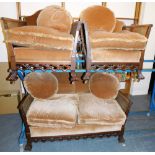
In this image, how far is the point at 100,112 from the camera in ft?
5.33

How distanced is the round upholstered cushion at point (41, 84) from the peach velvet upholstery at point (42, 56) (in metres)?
0.52

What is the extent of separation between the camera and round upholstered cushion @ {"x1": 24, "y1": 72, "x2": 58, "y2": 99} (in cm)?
173

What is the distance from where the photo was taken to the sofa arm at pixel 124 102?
5.26 ft

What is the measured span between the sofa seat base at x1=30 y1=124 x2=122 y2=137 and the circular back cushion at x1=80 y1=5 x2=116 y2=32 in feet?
3.46

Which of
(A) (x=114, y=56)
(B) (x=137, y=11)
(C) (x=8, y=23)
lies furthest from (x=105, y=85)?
(B) (x=137, y=11)

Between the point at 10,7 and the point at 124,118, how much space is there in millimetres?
2063

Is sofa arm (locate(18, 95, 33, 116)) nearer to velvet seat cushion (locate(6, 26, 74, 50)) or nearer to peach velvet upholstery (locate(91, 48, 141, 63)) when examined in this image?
velvet seat cushion (locate(6, 26, 74, 50))

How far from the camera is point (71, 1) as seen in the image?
7.21 feet

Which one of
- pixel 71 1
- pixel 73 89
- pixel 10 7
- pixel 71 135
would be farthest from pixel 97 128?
pixel 10 7

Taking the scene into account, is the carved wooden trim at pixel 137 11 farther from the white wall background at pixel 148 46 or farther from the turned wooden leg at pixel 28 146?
the turned wooden leg at pixel 28 146

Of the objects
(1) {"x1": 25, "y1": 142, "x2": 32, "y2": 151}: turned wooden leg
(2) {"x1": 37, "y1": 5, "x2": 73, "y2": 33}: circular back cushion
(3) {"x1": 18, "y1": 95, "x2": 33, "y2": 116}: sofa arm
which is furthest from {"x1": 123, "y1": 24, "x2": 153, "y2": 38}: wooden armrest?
(1) {"x1": 25, "y1": 142, "x2": 32, "y2": 151}: turned wooden leg

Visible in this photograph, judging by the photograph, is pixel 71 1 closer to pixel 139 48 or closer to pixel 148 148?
pixel 139 48

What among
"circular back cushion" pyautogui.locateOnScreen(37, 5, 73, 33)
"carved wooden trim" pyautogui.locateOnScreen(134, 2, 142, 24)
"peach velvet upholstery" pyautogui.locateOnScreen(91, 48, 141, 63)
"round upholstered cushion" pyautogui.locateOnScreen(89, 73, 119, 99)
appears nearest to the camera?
"peach velvet upholstery" pyautogui.locateOnScreen(91, 48, 141, 63)

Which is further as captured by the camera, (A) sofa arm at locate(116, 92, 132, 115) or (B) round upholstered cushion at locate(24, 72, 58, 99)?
(B) round upholstered cushion at locate(24, 72, 58, 99)
